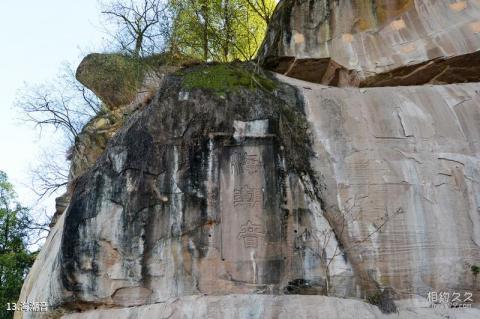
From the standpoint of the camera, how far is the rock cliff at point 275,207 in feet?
20.3

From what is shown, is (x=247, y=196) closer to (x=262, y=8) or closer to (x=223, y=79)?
(x=223, y=79)

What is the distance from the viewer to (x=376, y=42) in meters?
8.67

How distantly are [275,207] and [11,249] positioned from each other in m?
10.6

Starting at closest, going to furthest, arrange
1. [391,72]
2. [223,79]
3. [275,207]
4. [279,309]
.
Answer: [279,309], [275,207], [223,79], [391,72]

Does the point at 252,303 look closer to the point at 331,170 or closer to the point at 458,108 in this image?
the point at 331,170

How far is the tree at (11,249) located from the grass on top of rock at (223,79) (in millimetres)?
8622

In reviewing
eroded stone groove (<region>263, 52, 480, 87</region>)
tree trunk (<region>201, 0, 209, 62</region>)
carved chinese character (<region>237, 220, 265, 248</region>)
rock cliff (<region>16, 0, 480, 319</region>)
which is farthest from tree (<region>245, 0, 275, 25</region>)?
carved chinese character (<region>237, 220, 265, 248</region>)

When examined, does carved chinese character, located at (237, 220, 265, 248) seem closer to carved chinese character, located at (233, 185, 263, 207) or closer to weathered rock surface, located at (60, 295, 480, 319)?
carved chinese character, located at (233, 185, 263, 207)

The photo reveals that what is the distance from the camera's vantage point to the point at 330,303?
228 inches

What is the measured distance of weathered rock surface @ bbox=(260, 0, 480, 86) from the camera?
332 inches

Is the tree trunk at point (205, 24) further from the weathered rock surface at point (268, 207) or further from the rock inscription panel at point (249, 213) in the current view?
the rock inscription panel at point (249, 213)

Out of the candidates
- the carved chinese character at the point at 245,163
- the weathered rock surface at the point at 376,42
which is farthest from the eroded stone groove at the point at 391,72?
the carved chinese character at the point at 245,163

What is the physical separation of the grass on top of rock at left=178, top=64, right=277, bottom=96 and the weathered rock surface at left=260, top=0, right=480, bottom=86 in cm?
102

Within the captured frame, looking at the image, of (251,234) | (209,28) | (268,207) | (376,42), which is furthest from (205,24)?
(251,234)
